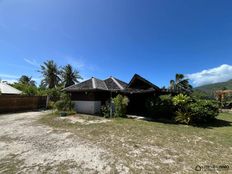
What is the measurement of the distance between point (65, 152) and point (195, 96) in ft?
36.3

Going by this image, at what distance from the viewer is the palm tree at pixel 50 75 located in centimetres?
3256

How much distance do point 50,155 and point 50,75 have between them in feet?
106

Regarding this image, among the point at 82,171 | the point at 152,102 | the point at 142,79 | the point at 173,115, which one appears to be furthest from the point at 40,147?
the point at 142,79

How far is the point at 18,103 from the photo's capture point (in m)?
16.1

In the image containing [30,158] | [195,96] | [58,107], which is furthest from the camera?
[58,107]

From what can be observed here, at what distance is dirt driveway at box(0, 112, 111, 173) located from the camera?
3.71m

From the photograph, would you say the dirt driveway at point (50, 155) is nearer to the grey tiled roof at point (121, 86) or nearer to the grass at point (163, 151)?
the grass at point (163, 151)

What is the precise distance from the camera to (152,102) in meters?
11.9

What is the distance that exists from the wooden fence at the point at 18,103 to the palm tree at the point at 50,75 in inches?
583

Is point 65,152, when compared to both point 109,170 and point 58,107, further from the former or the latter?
point 58,107

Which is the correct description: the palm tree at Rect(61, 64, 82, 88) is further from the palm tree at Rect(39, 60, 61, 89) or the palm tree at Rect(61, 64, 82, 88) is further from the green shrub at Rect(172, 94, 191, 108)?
the green shrub at Rect(172, 94, 191, 108)
